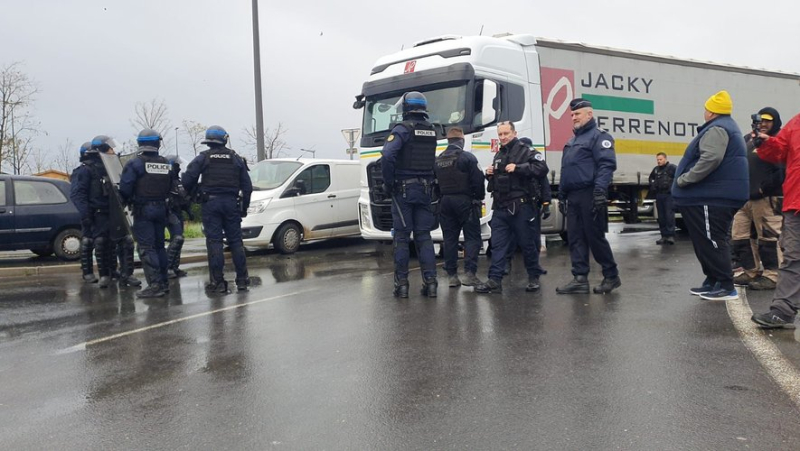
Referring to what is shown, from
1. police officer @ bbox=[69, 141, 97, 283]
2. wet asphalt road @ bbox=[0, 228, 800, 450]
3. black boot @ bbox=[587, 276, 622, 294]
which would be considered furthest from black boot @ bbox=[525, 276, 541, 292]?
police officer @ bbox=[69, 141, 97, 283]

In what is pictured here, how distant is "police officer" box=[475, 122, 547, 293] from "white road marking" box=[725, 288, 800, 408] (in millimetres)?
1998

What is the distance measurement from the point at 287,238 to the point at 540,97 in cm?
510

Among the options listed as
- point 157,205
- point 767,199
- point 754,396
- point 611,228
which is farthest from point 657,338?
point 611,228

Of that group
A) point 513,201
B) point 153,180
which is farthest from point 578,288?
point 153,180

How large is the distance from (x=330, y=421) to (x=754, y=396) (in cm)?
224

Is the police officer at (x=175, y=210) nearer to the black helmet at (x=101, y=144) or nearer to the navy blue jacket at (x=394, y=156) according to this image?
the black helmet at (x=101, y=144)

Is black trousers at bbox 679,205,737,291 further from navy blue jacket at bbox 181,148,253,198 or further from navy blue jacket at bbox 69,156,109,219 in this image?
navy blue jacket at bbox 69,156,109,219

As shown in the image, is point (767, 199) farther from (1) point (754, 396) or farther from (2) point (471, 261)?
(1) point (754, 396)

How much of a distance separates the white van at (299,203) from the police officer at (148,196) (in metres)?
4.20

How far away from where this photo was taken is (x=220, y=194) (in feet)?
25.8

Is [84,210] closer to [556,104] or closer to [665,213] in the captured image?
[556,104]

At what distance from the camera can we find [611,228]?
61.2 feet

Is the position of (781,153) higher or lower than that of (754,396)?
higher

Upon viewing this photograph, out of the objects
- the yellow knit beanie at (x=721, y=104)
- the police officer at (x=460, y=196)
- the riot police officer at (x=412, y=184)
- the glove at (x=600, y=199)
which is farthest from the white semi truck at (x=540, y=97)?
the yellow knit beanie at (x=721, y=104)
